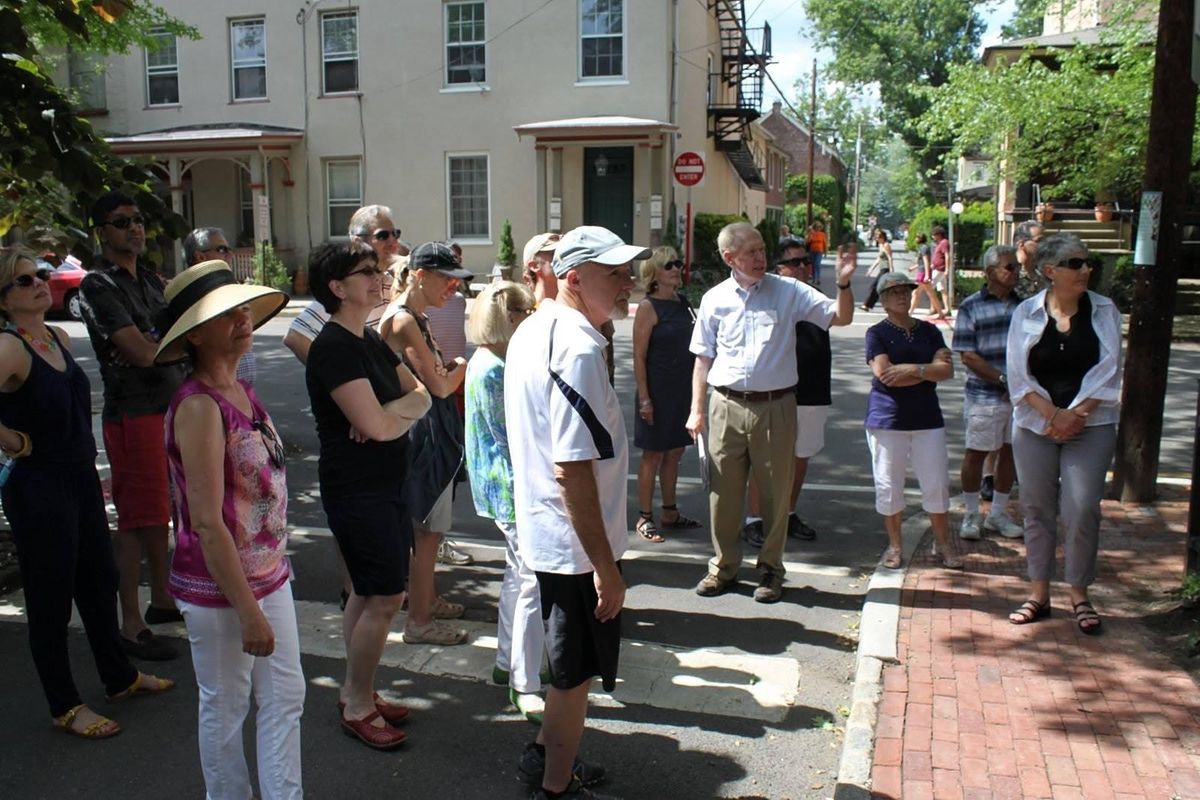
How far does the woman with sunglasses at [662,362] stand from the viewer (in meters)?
6.77

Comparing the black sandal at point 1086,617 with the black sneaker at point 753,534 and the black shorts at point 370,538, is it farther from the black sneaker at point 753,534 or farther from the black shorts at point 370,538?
the black shorts at point 370,538

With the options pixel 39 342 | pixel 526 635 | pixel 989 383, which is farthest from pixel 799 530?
pixel 39 342

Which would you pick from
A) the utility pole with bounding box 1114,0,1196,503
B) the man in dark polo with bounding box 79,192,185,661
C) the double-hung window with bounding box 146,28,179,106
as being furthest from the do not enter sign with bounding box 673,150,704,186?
the man in dark polo with bounding box 79,192,185,661

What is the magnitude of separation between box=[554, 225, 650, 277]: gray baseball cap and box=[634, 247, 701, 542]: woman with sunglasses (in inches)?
132

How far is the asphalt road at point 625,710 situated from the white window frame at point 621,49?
59.1 feet

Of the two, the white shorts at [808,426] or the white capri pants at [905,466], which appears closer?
the white capri pants at [905,466]

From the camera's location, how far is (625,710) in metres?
4.53

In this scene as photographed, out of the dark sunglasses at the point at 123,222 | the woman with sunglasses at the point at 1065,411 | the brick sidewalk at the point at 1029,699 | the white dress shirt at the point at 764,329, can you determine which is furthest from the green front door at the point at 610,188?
the dark sunglasses at the point at 123,222

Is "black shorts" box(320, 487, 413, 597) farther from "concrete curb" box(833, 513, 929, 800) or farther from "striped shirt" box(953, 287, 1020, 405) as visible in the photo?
"striped shirt" box(953, 287, 1020, 405)

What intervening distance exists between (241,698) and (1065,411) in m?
3.96

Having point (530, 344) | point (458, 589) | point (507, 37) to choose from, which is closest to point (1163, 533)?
point (458, 589)

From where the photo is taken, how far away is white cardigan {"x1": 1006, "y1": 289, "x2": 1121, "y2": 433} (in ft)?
16.5

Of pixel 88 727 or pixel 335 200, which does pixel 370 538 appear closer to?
pixel 88 727

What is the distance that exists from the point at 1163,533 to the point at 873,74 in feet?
166
